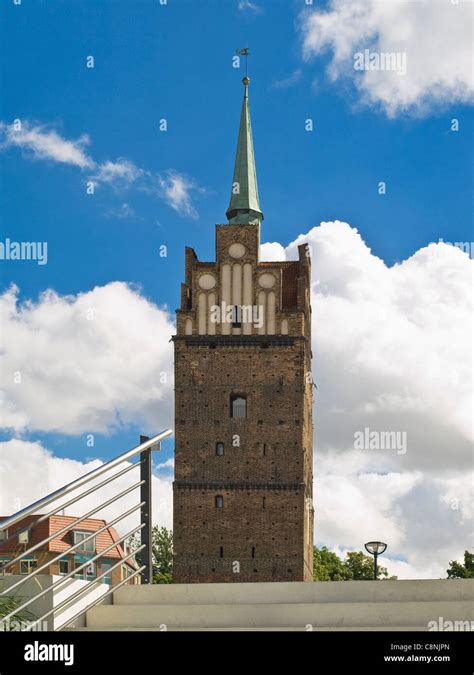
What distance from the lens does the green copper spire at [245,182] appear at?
44406 mm

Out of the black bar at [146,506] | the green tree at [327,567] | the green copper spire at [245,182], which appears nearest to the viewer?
the black bar at [146,506]

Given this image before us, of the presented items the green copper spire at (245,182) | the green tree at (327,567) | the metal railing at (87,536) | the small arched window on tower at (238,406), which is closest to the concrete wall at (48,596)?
the metal railing at (87,536)

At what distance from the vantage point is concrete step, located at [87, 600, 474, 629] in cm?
542

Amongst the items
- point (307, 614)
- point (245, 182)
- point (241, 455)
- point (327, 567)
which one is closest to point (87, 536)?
point (307, 614)

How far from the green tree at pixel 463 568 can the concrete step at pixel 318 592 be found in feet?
140

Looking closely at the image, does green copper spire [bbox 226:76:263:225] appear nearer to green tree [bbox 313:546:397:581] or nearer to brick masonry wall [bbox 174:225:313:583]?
brick masonry wall [bbox 174:225:313:583]

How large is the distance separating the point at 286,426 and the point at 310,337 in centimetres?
525

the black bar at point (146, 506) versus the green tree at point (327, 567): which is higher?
the green tree at point (327, 567)

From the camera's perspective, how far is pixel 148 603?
6.08m

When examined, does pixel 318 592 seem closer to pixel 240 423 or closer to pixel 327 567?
pixel 240 423

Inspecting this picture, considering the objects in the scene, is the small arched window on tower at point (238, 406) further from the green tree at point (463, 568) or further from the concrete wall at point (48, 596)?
the concrete wall at point (48, 596)

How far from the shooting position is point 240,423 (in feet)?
130
